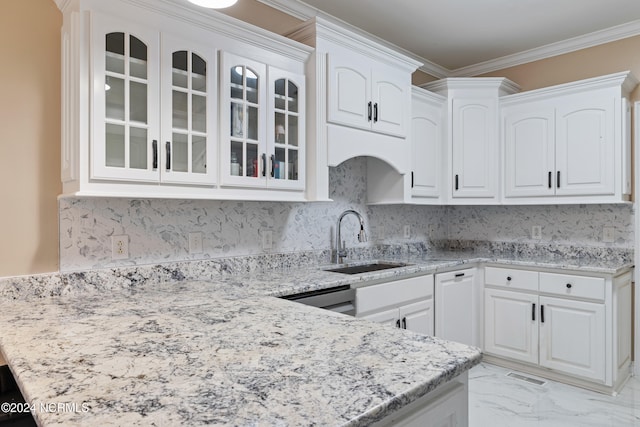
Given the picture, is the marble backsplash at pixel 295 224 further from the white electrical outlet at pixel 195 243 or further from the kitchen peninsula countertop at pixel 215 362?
the kitchen peninsula countertop at pixel 215 362

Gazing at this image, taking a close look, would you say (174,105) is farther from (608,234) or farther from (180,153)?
(608,234)

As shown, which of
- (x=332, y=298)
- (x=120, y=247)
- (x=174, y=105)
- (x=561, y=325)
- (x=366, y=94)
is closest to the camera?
(x=174, y=105)

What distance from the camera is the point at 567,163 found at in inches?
126

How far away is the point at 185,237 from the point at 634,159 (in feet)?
10.9

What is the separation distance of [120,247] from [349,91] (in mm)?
1688

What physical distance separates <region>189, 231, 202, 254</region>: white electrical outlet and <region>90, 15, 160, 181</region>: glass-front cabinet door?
21.6 inches

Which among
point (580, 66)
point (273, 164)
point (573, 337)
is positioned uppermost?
point (580, 66)

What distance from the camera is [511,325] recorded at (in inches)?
127

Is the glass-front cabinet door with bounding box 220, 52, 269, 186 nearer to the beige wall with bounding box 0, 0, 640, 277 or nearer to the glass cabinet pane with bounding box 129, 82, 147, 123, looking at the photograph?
the glass cabinet pane with bounding box 129, 82, 147, 123

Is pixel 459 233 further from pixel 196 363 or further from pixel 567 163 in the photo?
pixel 196 363

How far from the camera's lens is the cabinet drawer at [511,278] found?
311 cm

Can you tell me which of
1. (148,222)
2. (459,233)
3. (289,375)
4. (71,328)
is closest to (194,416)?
(289,375)

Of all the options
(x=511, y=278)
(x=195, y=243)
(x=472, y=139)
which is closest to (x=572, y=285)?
(x=511, y=278)

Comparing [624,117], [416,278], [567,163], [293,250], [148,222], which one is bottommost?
[416,278]
